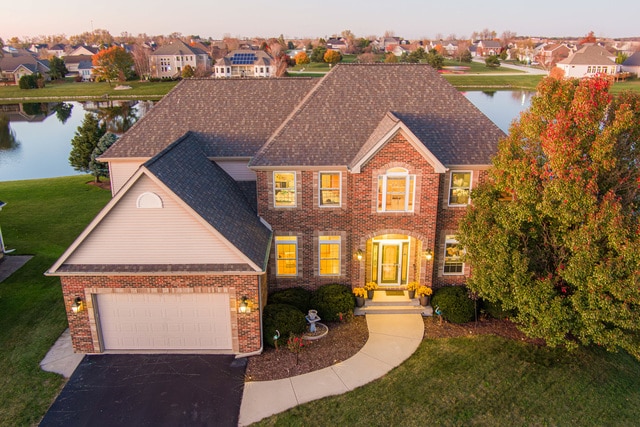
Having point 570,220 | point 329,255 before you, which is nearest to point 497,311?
point 570,220

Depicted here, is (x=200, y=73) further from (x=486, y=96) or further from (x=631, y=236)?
(x=631, y=236)

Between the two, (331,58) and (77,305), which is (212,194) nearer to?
(77,305)

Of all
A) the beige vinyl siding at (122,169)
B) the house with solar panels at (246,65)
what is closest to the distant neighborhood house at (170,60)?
the house with solar panels at (246,65)

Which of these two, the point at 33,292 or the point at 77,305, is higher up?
the point at 77,305

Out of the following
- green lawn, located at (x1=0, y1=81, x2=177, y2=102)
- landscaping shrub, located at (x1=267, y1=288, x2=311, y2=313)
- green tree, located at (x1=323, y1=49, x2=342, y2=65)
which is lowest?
landscaping shrub, located at (x1=267, y1=288, x2=311, y2=313)

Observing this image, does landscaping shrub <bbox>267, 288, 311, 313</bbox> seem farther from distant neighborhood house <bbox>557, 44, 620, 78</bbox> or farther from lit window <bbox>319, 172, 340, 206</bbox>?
distant neighborhood house <bbox>557, 44, 620, 78</bbox>

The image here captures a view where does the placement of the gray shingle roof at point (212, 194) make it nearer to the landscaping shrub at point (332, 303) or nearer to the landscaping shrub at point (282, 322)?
the landscaping shrub at point (282, 322)

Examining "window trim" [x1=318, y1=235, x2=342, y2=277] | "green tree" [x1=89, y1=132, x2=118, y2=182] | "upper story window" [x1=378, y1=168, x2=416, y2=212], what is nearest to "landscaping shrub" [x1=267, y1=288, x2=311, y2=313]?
"window trim" [x1=318, y1=235, x2=342, y2=277]
